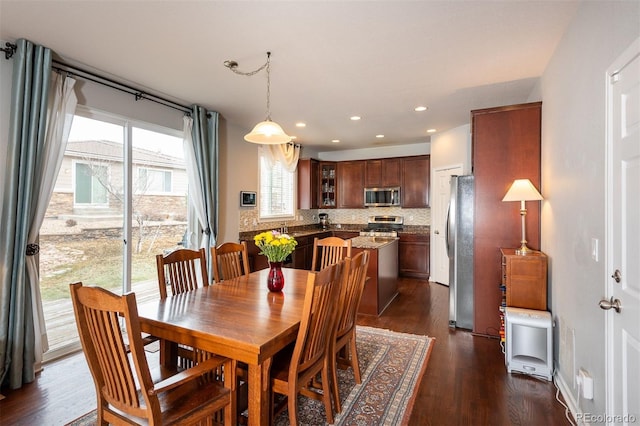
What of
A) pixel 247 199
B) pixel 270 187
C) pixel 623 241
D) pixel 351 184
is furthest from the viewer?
pixel 351 184

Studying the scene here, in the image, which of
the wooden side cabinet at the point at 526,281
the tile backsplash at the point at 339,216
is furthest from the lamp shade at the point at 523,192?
the tile backsplash at the point at 339,216

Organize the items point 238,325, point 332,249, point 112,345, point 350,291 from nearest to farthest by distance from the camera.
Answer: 1. point 112,345
2. point 238,325
3. point 350,291
4. point 332,249

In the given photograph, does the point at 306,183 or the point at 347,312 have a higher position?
the point at 306,183

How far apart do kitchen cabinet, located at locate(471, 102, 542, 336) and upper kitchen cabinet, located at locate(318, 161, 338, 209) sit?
3.94 metres

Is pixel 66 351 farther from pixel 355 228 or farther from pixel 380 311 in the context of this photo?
pixel 355 228

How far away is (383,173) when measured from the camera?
654 centimetres

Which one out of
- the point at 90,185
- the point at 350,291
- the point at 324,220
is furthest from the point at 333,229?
the point at 350,291

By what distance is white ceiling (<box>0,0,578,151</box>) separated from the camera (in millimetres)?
2090

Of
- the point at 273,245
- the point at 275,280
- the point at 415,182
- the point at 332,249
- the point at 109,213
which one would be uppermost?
the point at 415,182

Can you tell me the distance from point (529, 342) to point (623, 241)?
1487 mm

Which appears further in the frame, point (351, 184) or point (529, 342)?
point (351, 184)

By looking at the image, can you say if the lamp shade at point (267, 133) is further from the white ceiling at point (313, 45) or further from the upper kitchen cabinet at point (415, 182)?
the upper kitchen cabinet at point (415, 182)

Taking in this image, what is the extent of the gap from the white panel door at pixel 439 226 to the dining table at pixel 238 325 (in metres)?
4.10

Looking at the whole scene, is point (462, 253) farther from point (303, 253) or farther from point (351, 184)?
point (351, 184)
